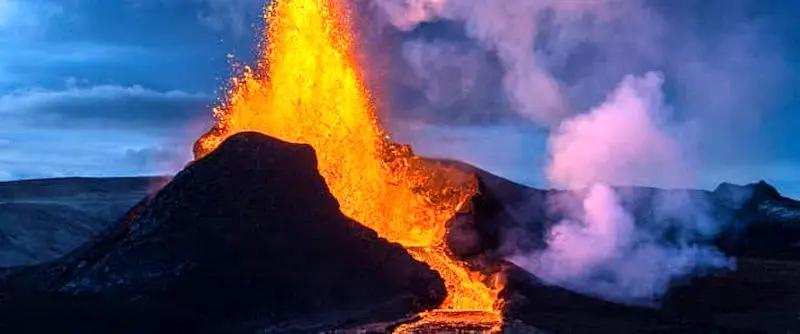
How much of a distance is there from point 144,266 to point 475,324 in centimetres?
2296

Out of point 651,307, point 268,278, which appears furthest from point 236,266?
point 651,307

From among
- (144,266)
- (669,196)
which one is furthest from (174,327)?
(669,196)

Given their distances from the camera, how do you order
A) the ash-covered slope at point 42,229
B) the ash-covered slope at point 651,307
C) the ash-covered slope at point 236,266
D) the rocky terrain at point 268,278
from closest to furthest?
the rocky terrain at point 268,278 < the ash-covered slope at point 236,266 < the ash-covered slope at point 651,307 < the ash-covered slope at point 42,229

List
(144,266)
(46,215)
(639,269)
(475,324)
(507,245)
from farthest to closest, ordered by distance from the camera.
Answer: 1. (46,215)
2. (507,245)
3. (639,269)
4. (144,266)
5. (475,324)

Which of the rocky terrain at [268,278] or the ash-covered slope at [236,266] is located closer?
the rocky terrain at [268,278]

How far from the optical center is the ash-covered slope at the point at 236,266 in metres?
64.0

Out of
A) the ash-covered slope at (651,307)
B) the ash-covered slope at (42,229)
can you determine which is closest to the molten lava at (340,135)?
the ash-covered slope at (651,307)

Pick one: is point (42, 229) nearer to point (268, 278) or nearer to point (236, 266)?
point (236, 266)

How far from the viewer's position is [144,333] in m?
61.3

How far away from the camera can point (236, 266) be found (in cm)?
6994

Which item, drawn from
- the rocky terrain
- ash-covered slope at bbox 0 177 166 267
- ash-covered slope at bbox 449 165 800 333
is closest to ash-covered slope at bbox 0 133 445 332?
the rocky terrain

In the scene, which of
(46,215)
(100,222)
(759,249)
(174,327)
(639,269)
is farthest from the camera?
(100,222)

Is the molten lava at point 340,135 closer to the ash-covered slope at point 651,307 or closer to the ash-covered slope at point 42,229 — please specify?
the ash-covered slope at point 651,307

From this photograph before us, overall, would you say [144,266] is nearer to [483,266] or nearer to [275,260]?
[275,260]
